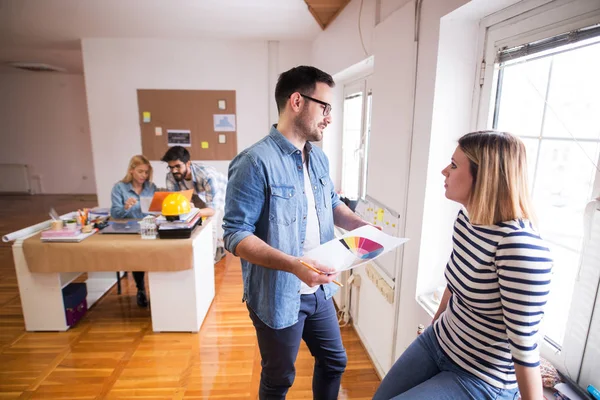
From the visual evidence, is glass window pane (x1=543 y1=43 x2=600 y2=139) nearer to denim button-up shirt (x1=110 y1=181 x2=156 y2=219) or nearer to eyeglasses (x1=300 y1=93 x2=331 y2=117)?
eyeglasses (x1=300 y1=93 x2=331 y2=117)

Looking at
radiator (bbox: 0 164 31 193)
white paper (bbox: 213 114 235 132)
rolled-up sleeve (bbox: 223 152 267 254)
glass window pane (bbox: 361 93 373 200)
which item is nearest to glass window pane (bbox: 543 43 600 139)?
rolled-up sleeve (bbox: 223 152 267 254)

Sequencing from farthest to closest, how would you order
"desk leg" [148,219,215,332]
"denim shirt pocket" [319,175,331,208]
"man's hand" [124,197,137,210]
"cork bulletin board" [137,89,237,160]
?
"cork bulletin board" [137,89,237,160]
"man's hand" [124,197,137,210]
"desk leg" [148,219,215,332]
"denim shirt pocket" [319,175,331,208]

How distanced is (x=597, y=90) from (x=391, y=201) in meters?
0.98

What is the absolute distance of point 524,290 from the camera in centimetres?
79

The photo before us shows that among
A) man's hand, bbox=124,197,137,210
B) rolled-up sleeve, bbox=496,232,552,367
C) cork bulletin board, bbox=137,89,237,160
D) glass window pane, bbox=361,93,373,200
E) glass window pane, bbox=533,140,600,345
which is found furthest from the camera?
cork bulletin board, bbox=137,89,237,160

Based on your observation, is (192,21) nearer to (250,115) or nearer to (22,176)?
(250,115)

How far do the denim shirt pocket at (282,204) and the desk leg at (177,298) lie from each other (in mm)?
1452

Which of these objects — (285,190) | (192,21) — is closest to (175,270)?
(285,190)

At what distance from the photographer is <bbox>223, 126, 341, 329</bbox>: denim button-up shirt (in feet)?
3.74

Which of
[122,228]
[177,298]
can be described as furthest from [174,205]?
[177,298]

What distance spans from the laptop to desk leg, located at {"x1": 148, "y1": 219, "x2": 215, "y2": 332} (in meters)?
0.37

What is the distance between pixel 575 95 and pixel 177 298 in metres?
2.53

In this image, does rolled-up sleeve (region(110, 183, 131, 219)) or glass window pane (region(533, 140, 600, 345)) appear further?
rolled-up sleeve (region(110, 183, 131, 219))

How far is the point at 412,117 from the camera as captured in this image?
5.16 feet
